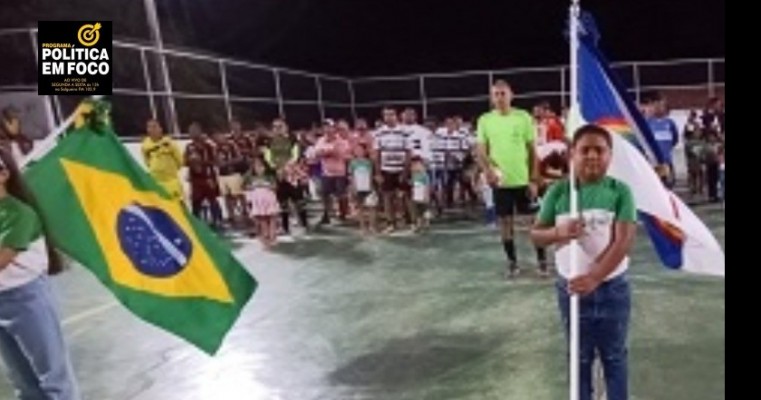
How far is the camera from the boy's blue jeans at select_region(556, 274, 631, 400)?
127 inches

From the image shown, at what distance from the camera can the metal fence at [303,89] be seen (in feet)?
36.6

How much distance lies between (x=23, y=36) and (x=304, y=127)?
4.61 m

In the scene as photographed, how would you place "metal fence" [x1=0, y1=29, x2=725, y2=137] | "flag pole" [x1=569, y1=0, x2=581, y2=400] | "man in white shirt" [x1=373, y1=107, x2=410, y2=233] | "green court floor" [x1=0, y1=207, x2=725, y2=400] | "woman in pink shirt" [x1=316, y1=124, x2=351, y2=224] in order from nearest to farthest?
"flag pole" [x1=569, y1=0, x2=581, y2=400] → "green court floor" [x1=0, y1=207, x2=725, y2=400] → "man in white shirt" [x1=373, y1=107, x2=410, y2=233] → "woman in pink shirt" [x1=316, y1=124, x2=351, y2=224] → "metal fence" [x1=0, y1=29, x2=725, y2=137]

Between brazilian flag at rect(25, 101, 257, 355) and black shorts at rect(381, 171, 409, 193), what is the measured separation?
5.69 meters

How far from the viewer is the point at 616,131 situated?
11.1 feet

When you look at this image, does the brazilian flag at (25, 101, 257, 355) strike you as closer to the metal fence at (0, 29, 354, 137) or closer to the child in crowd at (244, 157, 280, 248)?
the child in crowd at (244, 157, 280, 248)

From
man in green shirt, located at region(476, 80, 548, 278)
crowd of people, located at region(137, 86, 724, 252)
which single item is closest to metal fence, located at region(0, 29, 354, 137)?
crowd of people, located at region(137, 86, 724, 252)

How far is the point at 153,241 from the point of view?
3410 mm

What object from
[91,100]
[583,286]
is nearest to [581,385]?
[583,286]

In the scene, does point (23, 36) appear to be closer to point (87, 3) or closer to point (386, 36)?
point (87, 3)

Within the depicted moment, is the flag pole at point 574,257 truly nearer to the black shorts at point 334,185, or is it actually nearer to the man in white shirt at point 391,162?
the man in white shirt at point 391,162

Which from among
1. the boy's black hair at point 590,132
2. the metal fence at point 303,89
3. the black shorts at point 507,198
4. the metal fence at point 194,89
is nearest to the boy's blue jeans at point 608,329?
the boy's black hair at point 590,132

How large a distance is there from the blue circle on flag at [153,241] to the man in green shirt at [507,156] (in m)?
3.27

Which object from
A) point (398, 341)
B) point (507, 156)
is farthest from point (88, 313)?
point (507, 156)
